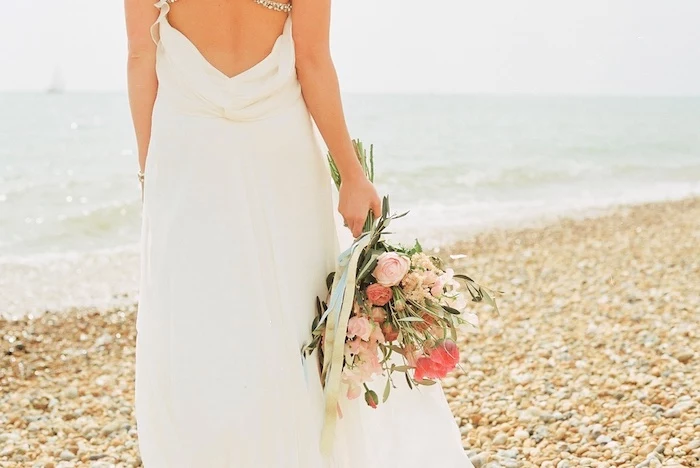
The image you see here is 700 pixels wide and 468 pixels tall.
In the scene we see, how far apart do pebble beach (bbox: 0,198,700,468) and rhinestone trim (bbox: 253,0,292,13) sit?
3.30ft

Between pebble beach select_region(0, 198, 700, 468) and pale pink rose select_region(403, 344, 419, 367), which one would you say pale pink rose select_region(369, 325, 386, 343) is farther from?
pebble beach select_region(0, 198, 700, 468)

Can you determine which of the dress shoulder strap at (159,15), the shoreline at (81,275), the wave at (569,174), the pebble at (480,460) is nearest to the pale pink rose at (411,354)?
the dress shoulder strap at (159,15)

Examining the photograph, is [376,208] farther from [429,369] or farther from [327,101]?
[429,369]

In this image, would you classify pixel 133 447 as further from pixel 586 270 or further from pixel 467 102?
pixel 467 102

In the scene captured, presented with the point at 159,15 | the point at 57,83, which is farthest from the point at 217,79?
the point at 57,83

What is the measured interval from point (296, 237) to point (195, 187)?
35 centimetres

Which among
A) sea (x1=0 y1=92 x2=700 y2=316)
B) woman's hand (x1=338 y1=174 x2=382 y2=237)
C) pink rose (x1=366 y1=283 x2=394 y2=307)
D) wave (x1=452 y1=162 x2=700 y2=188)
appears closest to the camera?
pink rose (x1=366 y1=283 x2=394 y2=307)

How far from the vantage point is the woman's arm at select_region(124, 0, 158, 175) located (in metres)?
2.52

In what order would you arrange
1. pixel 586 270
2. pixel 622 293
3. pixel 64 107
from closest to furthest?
pixel 622 293 < pixel 586 270 < pixel 64 107

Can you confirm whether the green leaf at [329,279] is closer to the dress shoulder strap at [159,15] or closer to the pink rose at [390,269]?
the pink rose at [390,269]

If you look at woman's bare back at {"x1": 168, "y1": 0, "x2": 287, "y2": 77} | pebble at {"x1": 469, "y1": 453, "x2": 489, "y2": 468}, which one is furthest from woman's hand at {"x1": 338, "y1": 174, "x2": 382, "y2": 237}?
pebble at {"x1": 469, "y1": 453, "x2": 489, "y2": 468}

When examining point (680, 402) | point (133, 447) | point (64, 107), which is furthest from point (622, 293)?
point (64, 107)

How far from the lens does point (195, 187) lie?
2.47 metres

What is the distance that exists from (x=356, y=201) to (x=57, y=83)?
4318 centimetres
